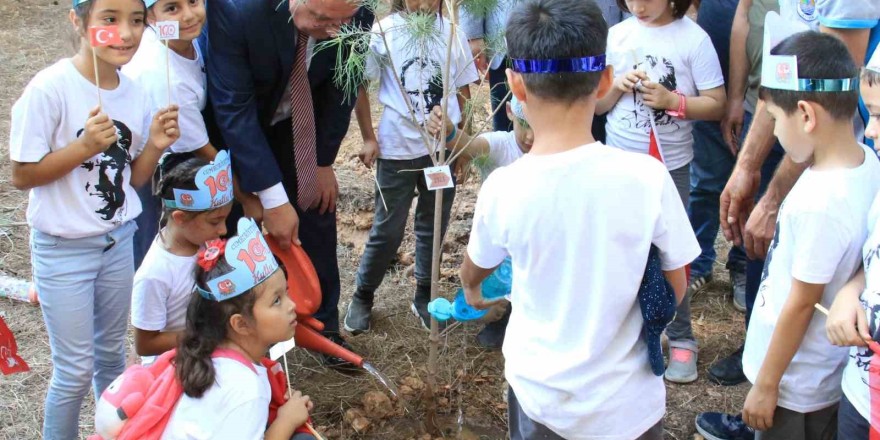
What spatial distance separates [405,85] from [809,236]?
1742 mm

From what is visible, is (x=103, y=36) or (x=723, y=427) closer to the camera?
(x=103, y=36)

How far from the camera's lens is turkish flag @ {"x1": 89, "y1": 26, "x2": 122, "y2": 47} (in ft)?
7.41

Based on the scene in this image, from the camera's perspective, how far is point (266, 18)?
274 centimetres

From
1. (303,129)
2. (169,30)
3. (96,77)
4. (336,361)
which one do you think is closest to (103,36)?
(96,77)

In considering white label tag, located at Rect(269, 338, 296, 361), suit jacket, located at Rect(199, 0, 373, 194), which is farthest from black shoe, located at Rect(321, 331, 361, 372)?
white label tag, located at Rect(269, 338, 296, 361)

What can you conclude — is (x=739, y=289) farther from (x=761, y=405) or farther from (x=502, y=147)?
(x=761, y=405)

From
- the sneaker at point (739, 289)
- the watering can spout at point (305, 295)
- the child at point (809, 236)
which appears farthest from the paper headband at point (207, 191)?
the sneaker at point (739, 289)

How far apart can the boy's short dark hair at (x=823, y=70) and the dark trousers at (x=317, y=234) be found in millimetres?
1805

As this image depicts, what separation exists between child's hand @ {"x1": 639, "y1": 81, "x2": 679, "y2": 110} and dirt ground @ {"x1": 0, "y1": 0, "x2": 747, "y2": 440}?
0.84 meters

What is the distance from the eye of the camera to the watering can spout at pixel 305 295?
2.82 metres

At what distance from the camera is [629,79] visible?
3084mm

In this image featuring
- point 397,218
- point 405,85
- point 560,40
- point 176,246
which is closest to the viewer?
point 560,40

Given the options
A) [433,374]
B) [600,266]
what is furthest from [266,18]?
[600,266]

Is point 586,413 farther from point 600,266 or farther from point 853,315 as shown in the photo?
point 853,315
